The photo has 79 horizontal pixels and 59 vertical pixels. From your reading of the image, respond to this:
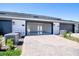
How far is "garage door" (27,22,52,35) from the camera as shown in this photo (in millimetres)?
6836

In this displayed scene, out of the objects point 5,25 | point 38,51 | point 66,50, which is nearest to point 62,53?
point 66,50

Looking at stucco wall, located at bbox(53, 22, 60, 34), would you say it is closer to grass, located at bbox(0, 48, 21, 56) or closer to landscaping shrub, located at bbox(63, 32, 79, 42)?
landscaping shrub, located at bbox(63, 32, 79, 42)

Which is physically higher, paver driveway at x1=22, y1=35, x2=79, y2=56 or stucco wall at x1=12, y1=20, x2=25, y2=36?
stucco wall at x1=12, y1=20, x2=25, y2=36

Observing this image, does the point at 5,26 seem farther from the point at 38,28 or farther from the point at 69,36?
the point at 69,36

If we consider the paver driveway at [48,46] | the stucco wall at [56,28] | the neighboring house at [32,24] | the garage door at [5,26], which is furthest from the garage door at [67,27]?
the garage door at [5,26]

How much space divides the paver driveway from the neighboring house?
0.94 ft

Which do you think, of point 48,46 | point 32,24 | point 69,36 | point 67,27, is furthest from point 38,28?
point 69,36

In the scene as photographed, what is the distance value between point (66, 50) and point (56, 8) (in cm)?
136

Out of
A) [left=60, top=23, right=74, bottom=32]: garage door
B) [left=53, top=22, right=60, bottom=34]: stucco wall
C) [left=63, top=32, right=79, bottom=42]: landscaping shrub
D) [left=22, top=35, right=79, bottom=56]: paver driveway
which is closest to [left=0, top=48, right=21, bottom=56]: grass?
[left=22, top=35, right=79, bottom=56]: paver driveway

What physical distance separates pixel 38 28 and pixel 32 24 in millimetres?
→ 242

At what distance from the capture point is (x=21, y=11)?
21.7 feet

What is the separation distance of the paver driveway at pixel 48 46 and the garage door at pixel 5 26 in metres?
0.73

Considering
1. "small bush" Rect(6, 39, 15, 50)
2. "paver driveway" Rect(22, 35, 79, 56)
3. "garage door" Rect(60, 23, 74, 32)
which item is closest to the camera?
"paver driveway" Rect(22, 35, 79, 56)

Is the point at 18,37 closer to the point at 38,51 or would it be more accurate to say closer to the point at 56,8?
the point at 38,51
